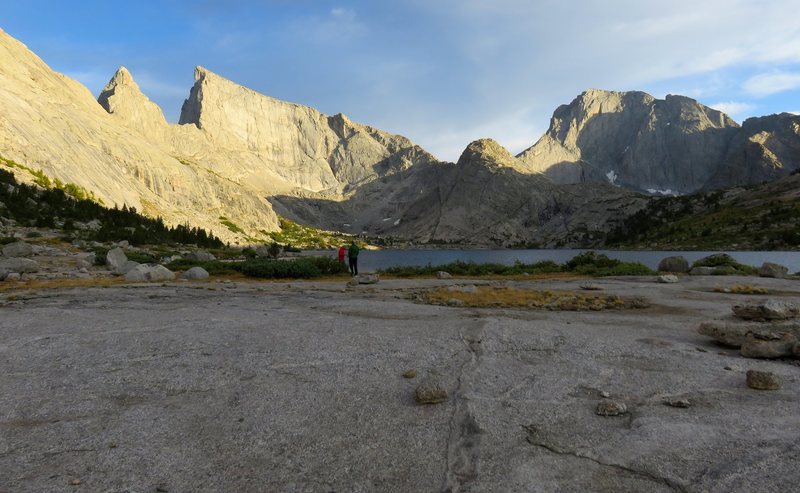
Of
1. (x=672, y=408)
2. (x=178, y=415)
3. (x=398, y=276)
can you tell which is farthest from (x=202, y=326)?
(x=398, y=276)

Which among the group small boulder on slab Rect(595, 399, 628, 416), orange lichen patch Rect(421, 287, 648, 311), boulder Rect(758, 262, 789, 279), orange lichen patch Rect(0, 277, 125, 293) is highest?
boulder Rect(758, 262, 789, 279)

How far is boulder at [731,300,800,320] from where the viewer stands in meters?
11.4

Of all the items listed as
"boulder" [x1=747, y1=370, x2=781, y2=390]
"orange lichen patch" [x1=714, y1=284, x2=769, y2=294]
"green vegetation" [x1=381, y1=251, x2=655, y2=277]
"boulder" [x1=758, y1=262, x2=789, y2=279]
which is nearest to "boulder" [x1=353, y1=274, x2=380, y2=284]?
"green vegetation" [x1=381, y1=251, x2=655, y2=277]

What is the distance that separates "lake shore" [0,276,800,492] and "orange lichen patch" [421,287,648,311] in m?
3.38

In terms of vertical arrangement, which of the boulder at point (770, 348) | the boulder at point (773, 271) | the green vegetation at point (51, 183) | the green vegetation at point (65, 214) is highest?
the green vegetation at point (51, 183)

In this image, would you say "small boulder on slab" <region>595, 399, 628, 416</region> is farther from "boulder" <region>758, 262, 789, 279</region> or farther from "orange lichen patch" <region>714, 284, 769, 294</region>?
"boulder" <region>758, 262, 789, 279</region>

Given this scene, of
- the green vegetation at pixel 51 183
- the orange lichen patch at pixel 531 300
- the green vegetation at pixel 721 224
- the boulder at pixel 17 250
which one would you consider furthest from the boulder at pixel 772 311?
the green vegetation at pixel 721 224

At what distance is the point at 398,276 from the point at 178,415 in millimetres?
26324

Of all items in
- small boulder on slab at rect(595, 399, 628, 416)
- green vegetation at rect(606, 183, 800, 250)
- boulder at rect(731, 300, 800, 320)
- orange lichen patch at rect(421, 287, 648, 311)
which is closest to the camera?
small boulder on slab at rect(595, 399, 628, 416)

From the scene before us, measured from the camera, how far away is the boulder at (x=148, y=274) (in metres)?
24.0

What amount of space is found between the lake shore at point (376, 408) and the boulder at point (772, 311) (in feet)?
5.75

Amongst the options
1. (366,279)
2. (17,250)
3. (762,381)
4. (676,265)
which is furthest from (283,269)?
(676,265)

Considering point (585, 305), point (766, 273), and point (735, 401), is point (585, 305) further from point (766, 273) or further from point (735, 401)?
point (766, 273)

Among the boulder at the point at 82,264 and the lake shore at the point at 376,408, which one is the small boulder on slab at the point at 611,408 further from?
the boulder at the point at 82,264
